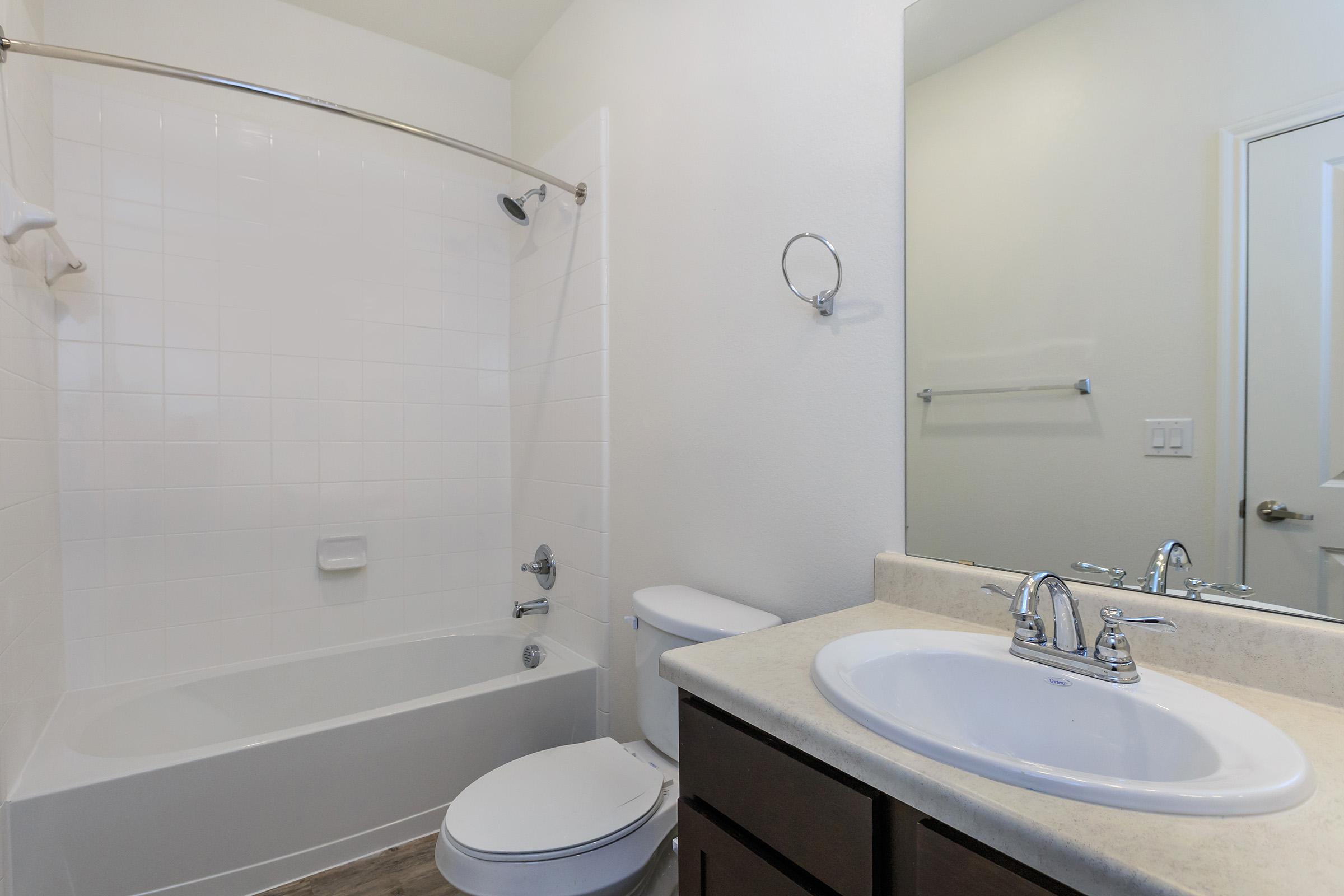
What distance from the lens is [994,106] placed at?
3.67ft

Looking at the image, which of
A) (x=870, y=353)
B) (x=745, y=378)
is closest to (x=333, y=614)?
(x=745, y=378)

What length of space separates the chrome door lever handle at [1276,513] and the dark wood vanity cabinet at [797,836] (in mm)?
595

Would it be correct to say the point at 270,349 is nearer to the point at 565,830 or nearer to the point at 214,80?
the point at 214,80

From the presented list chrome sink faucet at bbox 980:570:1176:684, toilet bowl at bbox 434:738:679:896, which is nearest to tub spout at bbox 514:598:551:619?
toilet bowl at bbox 434:738:679:896

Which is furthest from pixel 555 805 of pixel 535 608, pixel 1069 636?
pixel 535 608

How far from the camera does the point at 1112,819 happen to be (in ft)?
1.72

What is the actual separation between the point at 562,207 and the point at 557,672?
1630 mm

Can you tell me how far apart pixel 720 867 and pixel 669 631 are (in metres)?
0.64

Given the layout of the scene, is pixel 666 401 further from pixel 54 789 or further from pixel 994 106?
pixel 54 789

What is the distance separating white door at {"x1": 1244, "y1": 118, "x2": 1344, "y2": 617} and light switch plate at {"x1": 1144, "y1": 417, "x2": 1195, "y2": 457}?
6 cm

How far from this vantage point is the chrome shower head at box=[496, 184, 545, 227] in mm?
2373

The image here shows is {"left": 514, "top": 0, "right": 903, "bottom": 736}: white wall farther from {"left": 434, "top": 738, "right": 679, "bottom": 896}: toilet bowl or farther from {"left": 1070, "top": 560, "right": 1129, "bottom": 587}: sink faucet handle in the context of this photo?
{"left": 434, "top": 738, "right": 679, "bottom": 896}: toilet bowl

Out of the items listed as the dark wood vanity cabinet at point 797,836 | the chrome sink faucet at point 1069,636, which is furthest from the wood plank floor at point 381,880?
the chrome sink faucet at point 1069,636

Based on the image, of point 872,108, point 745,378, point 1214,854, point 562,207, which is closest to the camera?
point 1214,854
